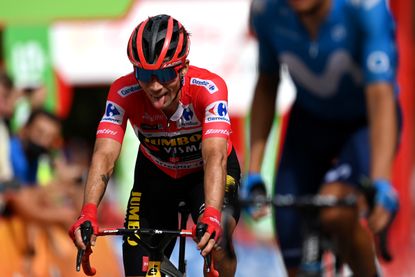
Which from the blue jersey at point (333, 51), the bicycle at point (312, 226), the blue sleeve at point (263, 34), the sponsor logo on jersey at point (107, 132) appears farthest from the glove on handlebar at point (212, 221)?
the blue sleeve at point (263, 34)

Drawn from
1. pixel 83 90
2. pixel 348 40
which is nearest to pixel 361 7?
pixel 348 40

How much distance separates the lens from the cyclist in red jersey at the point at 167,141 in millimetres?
5680

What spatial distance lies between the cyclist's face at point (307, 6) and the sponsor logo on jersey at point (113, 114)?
1267mm

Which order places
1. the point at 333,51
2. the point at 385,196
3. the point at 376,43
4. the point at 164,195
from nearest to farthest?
the point at 385,196 → the point at 164,195 → the point at 376,43 → the point at 333,51

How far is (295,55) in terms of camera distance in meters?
6.96

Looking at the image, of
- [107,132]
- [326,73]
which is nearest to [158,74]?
[107,132]

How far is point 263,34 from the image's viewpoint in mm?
7125

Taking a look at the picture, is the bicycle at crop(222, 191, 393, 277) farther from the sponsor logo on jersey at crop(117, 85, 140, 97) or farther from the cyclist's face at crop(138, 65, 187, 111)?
the sponsor logo on jersey at crop(117, 85, 140, 97)

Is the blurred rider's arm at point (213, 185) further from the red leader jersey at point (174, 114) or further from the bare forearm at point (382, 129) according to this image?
the bare forearm at point (382, 129)

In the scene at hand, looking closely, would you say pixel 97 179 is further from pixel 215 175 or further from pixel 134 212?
pixel 215 175

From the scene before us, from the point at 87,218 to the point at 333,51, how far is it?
2035 millimetres

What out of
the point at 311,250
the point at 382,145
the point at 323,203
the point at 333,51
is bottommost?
the point at 311,250

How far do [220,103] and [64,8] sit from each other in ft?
28.5

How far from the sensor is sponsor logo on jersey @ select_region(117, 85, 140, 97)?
607 centimetres
